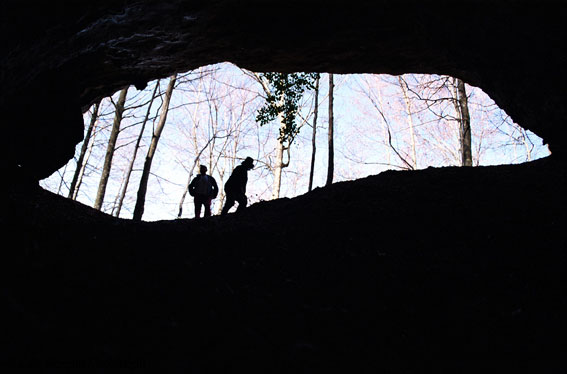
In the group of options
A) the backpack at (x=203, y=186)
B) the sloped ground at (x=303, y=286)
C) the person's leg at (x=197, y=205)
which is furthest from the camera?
the person's leg at (x=197, y=205)

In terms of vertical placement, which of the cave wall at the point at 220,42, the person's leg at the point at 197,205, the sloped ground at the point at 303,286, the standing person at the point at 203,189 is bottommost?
the sloped ground at the point at 303,286

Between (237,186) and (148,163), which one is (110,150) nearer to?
(148,163)

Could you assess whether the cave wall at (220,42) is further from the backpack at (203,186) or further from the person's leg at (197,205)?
the person's leg at (197,205)

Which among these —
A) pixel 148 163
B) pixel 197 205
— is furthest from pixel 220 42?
pixel 148 163

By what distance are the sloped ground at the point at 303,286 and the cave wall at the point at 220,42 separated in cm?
182

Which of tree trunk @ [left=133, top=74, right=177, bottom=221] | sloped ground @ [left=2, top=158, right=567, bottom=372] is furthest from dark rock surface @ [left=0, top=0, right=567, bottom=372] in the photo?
tree trunk @ [left=133, top=74, right=177, bottom=221]

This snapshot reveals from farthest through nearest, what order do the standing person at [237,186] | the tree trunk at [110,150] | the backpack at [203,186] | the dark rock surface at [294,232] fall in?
the tree trunk at [110,150], the backpack at [203,186], the standing person at [237,186], the dark rock surface at [294,232]

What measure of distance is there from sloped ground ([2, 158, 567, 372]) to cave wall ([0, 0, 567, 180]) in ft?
5.96

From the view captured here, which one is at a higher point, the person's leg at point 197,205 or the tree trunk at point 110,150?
the tree trunk at point 110,150

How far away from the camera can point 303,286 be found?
3031mm

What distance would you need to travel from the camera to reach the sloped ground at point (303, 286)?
2.00 m

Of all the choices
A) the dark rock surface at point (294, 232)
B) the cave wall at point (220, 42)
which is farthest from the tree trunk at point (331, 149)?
the cave wall at point (220, 42)

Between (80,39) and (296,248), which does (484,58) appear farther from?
(80,39)

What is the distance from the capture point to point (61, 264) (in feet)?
9.15
